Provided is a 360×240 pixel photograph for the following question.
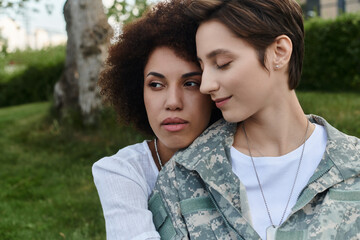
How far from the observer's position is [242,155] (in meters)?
2.26

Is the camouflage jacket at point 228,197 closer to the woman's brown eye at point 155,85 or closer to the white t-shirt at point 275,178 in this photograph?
the white t-shirt at point 275,178

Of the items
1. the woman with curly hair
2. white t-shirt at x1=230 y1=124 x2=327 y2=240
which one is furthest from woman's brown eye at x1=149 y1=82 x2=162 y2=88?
white t-shirt at x1=230 y1=124 x2=327 y2=240

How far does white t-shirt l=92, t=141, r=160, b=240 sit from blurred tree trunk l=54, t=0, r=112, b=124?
5.31 m

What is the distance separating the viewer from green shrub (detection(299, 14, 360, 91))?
35.9ft

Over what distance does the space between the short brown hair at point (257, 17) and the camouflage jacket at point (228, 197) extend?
483 mm

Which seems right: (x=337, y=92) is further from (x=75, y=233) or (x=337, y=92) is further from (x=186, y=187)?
(x=186, y=187)

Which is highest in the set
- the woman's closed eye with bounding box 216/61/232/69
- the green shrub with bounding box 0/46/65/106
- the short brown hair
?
the short brown hair

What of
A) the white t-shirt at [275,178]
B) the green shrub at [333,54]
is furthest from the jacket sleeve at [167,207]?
the green shrub at [333,54]

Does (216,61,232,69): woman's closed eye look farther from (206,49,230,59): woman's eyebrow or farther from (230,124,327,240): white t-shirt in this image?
(230,124,327,240): white t-shirt

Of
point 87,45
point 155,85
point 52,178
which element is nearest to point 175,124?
point 155,85

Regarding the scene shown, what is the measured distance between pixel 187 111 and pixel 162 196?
0.42m

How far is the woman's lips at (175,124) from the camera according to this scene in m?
2.36

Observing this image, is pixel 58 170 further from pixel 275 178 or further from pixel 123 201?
pixel 275 178

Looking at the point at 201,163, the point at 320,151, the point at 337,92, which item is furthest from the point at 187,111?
the point at 337,92
